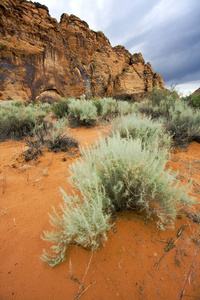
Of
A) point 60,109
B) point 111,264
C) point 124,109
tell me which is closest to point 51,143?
point 111,264

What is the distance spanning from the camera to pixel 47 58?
840 inches

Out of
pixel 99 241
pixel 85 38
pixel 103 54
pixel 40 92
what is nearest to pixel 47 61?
pixel 40 92

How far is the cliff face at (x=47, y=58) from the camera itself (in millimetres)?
18286

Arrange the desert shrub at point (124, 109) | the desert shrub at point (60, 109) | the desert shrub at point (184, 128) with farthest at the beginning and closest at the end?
the desert shrub at point (60, 109)
the desert shrub at point (124, 109)
the desert shrub at point (184, 128)

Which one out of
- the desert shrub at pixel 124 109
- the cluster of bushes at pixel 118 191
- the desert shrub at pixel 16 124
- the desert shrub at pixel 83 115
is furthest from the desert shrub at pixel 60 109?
the cluster of bushes at pixel 118 191

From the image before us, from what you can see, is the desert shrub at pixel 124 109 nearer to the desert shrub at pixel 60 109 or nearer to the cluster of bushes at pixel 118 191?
the desert shrub at pixel 60 109

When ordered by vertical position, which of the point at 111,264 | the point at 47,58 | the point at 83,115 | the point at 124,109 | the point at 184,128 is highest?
the point at 47,58

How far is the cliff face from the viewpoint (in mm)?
18286

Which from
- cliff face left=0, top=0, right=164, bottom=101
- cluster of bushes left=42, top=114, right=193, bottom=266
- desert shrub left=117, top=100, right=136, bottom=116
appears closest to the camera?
cluster of bushes left=42, top=114, right=193, bottom=266

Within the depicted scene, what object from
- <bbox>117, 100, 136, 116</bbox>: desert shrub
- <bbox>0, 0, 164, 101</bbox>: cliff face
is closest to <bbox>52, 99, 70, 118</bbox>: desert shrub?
<bbox>117, 100, 136, 116</bbox>: desert shrub

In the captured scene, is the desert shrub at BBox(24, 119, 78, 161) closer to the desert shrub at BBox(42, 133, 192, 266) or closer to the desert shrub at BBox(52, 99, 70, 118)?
the desert shrub at BBox(42, 133, 192, 266)

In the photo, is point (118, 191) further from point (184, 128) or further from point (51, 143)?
point (184, 128)

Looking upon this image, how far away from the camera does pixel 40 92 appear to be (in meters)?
20.1

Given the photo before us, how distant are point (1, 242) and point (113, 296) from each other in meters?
1.24
